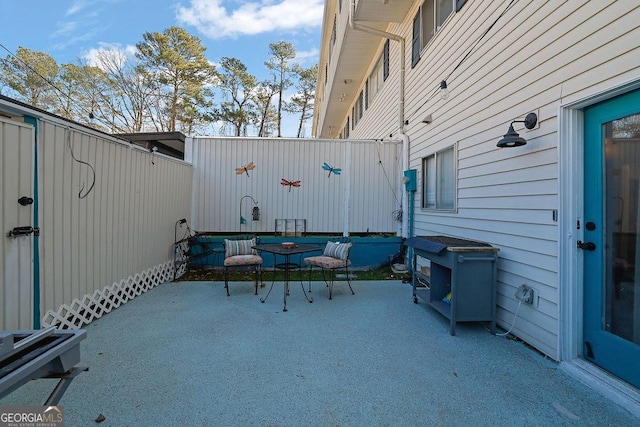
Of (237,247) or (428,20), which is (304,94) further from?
(237,247)

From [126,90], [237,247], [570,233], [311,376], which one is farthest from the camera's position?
[126,90]

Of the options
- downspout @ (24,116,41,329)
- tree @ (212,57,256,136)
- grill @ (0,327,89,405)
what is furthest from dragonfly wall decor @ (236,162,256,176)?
tree @ (212,57,256,136)

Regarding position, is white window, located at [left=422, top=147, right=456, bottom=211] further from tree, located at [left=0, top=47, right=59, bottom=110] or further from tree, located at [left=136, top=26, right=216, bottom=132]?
tree, located at [left=136, top=26, right=216, bottom=132]

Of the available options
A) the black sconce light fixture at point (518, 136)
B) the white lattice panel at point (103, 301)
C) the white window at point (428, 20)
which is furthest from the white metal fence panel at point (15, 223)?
the white window at point (428, 20)

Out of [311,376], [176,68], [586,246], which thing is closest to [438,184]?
[586,246]

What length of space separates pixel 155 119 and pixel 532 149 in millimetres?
18080

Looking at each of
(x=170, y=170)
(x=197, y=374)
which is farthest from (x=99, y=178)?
(x=197, y=374)

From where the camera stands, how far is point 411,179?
18.5ft

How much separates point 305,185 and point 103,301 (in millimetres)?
4038

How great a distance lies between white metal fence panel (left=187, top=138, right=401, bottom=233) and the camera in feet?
21.2

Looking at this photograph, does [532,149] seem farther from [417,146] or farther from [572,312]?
[417,146]

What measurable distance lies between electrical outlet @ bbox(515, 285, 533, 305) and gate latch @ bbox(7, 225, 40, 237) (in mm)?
→ 4450

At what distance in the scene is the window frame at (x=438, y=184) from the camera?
416cm

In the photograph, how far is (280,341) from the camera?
2904 millimetres
